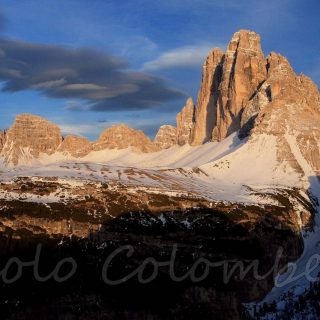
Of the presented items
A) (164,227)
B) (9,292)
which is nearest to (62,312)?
(9,292)

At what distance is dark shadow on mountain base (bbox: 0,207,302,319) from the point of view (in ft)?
467

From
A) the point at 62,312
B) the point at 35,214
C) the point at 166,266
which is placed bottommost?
the point at 62,312

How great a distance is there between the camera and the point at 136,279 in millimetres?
160000

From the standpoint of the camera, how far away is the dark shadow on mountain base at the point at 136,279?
14221 centimetres

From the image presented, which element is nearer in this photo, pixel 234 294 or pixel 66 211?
pixel 234 294

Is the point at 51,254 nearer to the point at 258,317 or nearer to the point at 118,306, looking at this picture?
the point at 118,306

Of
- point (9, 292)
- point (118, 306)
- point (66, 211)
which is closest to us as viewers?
point (9, 292)

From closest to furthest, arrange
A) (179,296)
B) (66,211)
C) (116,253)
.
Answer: (179,296) → (116,253) → (66,211)

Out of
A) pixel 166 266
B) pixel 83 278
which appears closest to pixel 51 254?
pixel 83 278

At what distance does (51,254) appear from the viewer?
158m

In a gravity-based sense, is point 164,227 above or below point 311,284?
above

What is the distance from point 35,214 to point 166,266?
133ft

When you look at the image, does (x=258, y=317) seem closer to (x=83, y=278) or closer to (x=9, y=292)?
(x=83, y=278)

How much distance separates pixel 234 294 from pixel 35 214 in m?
60.9
